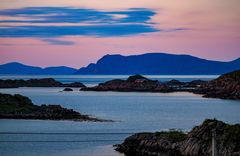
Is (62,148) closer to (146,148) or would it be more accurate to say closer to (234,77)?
(146,148)

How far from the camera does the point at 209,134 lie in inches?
1658

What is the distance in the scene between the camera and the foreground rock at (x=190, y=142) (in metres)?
39.8

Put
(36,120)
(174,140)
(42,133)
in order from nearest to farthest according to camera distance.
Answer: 1. (174,140)
2. (42,133)
3. (36,120)

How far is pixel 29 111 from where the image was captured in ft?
309

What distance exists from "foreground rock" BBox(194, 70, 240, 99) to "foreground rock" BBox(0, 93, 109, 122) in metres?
77.4

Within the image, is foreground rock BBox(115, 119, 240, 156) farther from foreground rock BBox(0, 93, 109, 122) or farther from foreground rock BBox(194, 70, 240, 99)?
foreground rock BBox(194, 70, 240, 99)

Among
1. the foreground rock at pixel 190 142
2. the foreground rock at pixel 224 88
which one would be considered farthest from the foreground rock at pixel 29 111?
the foreground rock at pixel 224 88

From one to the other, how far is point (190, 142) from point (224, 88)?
139 metres

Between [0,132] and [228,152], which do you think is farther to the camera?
[0,132]

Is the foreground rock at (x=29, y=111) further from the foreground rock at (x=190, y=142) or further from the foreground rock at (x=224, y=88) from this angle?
the foreground rock at (x=224, y=88)

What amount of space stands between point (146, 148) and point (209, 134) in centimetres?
717

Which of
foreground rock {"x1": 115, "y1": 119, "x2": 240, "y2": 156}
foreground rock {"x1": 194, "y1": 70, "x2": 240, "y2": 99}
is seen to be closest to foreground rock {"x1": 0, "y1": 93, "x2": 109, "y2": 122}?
foreground rock {"x1": 115, "y1": 119, "x2": 240, "y2": 156}

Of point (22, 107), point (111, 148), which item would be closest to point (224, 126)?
point (111, 148)

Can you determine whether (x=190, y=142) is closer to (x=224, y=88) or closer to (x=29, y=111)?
(x=29, y=111)
